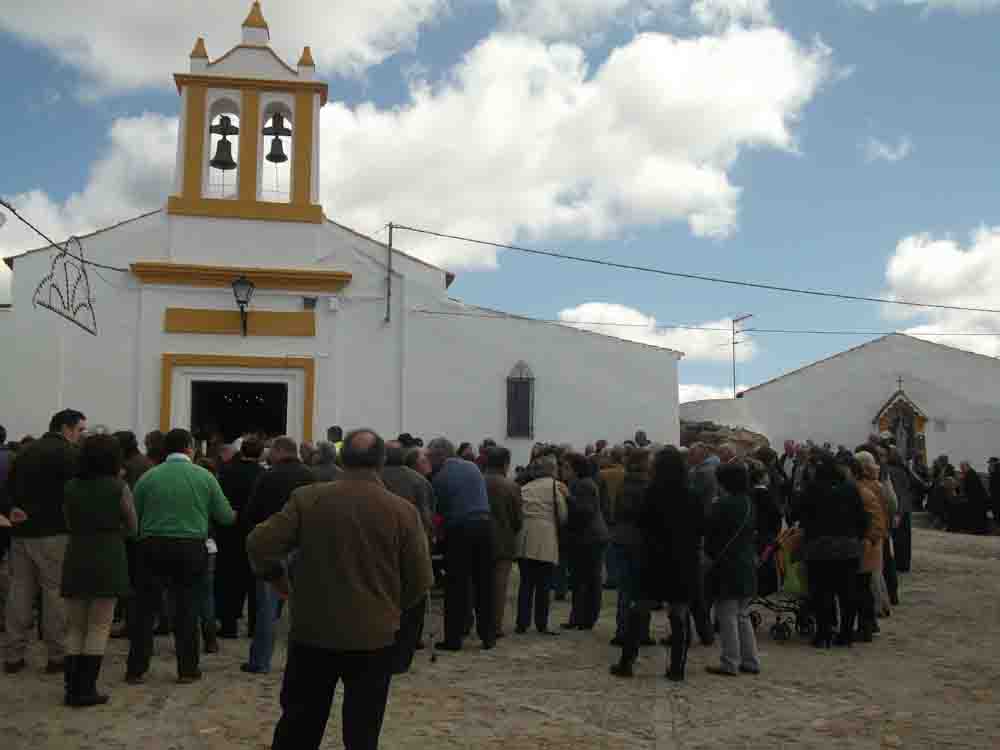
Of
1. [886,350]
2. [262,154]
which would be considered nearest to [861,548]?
[262,154]

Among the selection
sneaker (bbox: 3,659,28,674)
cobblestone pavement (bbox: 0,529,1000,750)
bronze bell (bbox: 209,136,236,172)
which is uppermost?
bronze bell (bbox: 209,136,236,172)

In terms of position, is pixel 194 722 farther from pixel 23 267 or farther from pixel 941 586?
pixel 23 267

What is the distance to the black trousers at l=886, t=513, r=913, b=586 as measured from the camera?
486 inches

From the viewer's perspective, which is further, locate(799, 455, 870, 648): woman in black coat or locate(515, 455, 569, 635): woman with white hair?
locate(515, 455, 569, 635): woman with white hair

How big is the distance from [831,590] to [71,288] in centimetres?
1164

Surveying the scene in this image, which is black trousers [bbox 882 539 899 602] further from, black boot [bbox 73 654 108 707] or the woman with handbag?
black boot [bbox 73 654 108 707]

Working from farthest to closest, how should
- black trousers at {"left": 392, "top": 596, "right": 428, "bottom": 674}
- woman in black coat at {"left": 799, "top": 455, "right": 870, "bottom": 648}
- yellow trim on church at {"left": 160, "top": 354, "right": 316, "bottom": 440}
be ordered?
yellow trim on church at {"left": 160, "top": 354, "right": 316, "bottom": 440} → woman in black coat at {"left": 799, "top": 455, "right": 870, "bottom": 648} → black trousers at {"left": 392, "top": 596, "right": 428, "bottom": 674}

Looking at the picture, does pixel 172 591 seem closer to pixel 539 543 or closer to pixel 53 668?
pixel 53 668

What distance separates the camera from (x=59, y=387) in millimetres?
15312

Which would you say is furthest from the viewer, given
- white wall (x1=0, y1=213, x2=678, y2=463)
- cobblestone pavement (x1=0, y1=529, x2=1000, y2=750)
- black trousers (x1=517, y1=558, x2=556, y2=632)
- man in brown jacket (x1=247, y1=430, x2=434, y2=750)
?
white wall (x1=0, y1=213, x2=678, y2=463)

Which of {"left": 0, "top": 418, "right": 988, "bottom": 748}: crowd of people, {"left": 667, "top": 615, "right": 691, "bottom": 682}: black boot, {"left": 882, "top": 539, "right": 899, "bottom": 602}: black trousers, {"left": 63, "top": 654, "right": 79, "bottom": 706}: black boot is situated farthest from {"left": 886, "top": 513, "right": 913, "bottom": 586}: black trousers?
{"left": 63, "top": 654, "right": 79, "bottom": 706}: black boot

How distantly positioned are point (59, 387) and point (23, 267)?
6.44 feet

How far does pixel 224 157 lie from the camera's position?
16062 millimetres

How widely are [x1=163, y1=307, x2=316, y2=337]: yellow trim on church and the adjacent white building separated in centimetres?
1866
